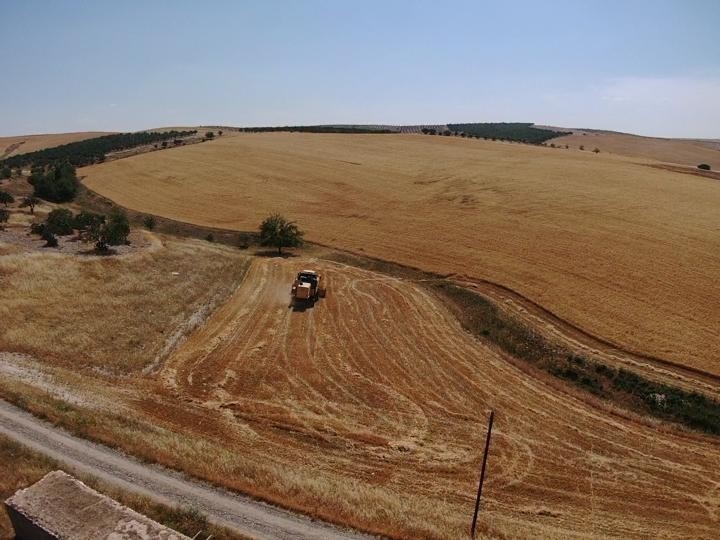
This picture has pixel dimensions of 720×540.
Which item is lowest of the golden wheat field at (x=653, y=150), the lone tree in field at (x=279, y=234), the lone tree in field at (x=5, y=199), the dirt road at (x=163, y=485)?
the dirt road at (x=163, y=485)

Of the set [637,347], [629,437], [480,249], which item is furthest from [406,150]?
[629,437]

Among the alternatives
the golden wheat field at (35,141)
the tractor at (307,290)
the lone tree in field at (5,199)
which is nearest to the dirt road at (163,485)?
the tractor at (307,290)

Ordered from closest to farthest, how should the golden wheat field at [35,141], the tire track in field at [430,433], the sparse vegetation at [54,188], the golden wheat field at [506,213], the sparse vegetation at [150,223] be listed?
the tire track in field at [430,433]
the golden wheat field at [506,213]
the sparse vegetation at [150,223]
the sparse vegetation at [54,188]
the golden wheat field at [35,141]

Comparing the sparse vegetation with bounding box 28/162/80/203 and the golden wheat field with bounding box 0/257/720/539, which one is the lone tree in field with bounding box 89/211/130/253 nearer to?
the golden wheat field with bounding box 0/257/720/539

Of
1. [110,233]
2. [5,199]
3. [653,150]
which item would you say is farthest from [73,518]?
[653,150]

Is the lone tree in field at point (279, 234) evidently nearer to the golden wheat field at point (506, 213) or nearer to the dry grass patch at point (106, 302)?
the golden wheat field at point (506, 213)

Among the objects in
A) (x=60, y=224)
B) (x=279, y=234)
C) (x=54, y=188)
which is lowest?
(x=279, y=234)

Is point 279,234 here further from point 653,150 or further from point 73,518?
point 653,150
